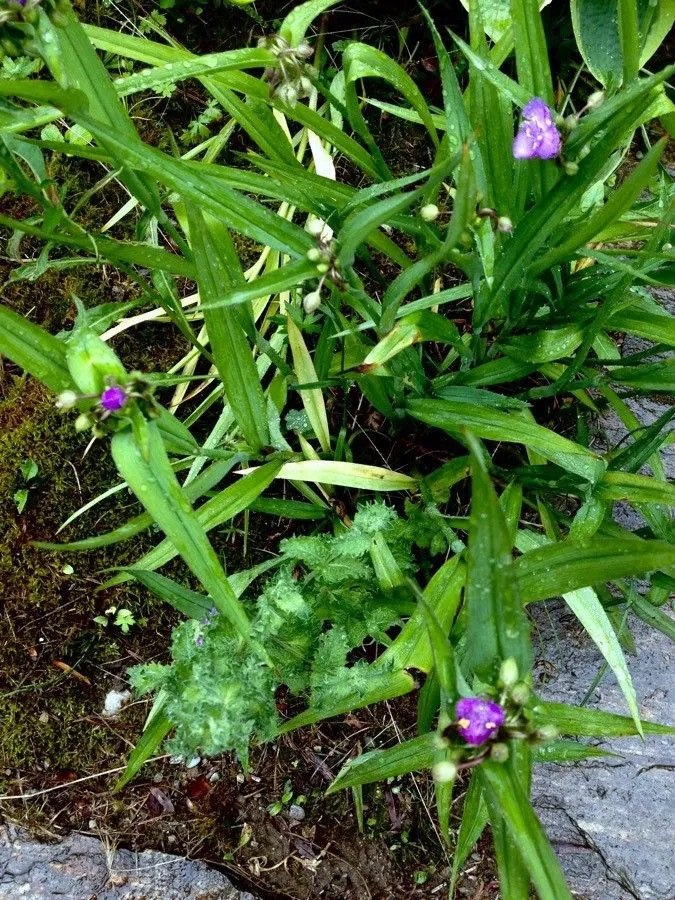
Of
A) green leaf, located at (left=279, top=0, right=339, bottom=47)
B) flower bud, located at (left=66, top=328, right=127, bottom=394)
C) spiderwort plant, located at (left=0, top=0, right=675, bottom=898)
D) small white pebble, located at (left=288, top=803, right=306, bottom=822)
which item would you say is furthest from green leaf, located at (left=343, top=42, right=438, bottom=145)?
small white pebble, located at (left=288, top=803, right=306, bottom=822)

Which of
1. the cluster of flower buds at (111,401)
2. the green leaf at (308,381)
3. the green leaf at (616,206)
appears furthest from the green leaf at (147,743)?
the green leaf at (616,206)

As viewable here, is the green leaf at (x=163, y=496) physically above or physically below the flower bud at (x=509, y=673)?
above

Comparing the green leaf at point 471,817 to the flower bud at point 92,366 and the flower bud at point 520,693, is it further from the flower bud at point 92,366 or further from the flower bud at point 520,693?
the flower bud at point 92,366

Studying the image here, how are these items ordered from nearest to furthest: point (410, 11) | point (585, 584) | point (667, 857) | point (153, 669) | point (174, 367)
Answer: point (585, 584) < point (153, 669) < point (667, 857) < point (174, 367) < point (410, 11)

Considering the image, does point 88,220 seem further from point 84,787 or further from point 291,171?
point 84,787

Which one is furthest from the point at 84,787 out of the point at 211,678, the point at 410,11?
the point at 410,11
